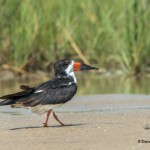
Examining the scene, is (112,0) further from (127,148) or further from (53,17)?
(127,148)

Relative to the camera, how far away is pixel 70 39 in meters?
14.0

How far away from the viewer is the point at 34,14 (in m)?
14.0

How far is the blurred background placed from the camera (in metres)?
13.2

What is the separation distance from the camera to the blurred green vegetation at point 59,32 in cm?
1380

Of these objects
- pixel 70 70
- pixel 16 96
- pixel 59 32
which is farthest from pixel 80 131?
pixel 59 32

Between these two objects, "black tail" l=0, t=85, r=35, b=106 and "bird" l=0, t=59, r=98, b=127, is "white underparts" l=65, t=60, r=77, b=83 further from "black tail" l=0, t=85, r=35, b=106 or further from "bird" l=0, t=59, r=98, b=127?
"black tail" l=0, t=85, r=35, b=106

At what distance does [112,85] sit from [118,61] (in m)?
1.87

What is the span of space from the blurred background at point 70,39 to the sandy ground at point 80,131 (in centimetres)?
477

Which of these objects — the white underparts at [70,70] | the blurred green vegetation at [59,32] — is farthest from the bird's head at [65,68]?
the blurred green vegetation at [59,32]

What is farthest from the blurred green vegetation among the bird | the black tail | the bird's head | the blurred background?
the black tail

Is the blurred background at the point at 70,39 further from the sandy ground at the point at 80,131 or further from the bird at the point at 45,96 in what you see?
the bird at the point at 45,96

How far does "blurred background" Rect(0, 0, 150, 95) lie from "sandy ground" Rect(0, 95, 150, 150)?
15.6ft

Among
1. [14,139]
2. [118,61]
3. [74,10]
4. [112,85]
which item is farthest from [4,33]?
[14,139]

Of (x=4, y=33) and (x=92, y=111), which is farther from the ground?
(x=4, y=33)
